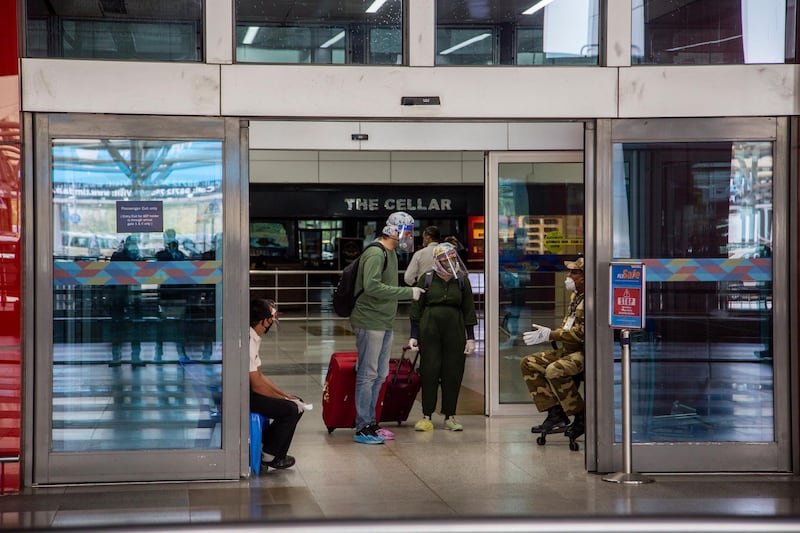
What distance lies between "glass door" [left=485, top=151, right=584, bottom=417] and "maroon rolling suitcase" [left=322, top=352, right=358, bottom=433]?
4.96ft

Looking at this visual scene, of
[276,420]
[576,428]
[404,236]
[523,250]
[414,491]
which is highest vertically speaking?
[404,236]

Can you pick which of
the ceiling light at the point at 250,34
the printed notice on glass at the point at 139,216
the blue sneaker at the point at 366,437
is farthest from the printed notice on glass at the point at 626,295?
the printed notice on glass at the point at 139,216

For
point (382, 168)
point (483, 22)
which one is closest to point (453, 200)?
point (382, 168)

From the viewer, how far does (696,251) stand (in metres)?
7.67

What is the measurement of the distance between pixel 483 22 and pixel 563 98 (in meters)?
0.78

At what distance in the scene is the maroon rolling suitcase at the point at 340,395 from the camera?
30.3 feet

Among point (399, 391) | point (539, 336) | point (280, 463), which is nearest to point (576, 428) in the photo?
point (539, 336)

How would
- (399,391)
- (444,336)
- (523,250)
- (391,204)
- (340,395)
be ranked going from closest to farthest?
(340,395)
(444,336)
(399,391)
(523,250)
(391,204)

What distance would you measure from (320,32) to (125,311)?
2.29m

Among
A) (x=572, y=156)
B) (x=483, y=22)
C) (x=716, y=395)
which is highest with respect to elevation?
(x=483, y=22)

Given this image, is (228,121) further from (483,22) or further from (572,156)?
(572,156)

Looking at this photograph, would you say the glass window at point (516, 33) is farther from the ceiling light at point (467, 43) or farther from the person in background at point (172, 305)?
the person in background at point (172, 305)

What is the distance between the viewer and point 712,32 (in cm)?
768

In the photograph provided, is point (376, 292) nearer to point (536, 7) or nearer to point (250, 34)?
point (250, 34)
